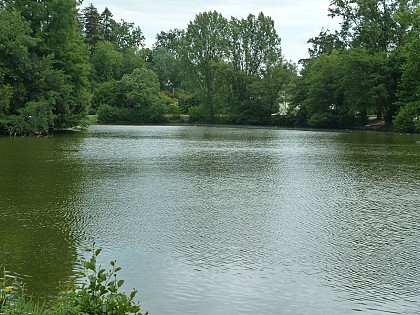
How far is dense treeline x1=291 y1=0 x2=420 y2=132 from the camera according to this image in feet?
136

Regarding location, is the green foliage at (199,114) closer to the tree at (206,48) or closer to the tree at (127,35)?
the tree at (206,48)

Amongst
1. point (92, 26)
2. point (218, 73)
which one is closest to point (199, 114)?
point (218, 73)

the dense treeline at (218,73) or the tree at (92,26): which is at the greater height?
the tree at (92,26)

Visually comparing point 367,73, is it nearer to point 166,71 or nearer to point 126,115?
point 126,115

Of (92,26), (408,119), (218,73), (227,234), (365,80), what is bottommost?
(227,234)

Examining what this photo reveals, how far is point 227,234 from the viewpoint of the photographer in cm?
862

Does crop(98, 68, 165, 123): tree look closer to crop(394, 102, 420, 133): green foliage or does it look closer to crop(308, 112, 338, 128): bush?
crop(308, 112, 338, 128): bush

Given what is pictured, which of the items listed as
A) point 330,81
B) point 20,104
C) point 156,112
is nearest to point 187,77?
point 156,112

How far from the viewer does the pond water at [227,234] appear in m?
5.92

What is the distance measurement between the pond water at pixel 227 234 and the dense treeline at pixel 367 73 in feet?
87.8

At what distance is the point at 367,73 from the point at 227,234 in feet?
137

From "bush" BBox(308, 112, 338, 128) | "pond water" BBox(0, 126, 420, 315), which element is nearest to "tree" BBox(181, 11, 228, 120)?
"bush" BBox(308, 112, 338, 128)

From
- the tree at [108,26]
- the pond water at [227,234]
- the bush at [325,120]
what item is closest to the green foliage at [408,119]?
the bush at [325,120]

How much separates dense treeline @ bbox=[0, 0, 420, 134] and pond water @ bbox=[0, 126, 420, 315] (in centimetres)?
2034
